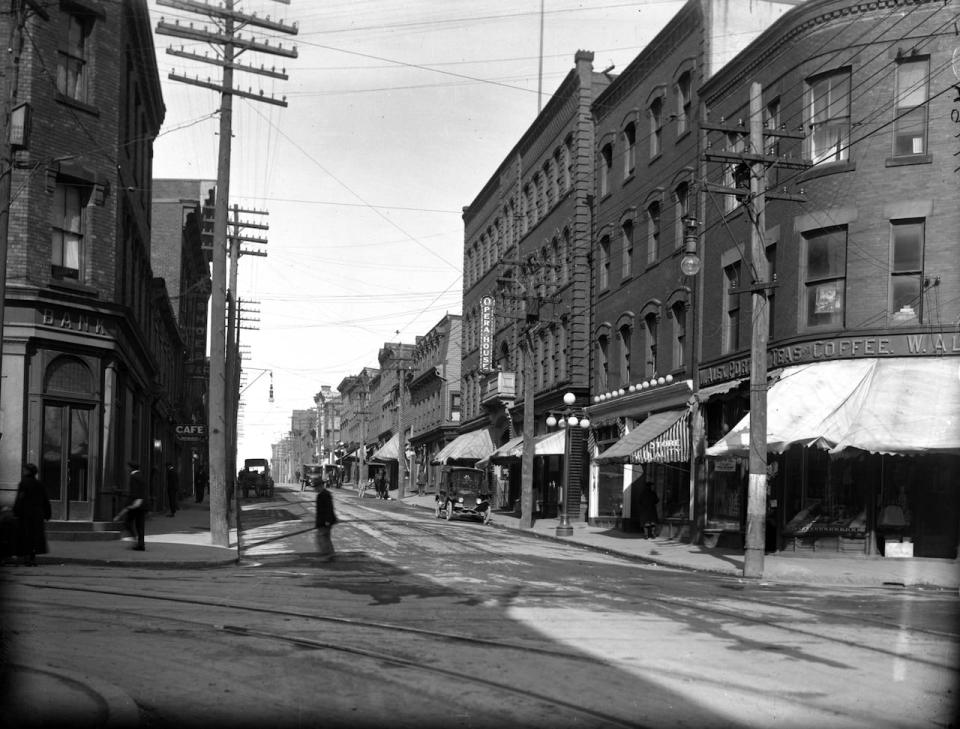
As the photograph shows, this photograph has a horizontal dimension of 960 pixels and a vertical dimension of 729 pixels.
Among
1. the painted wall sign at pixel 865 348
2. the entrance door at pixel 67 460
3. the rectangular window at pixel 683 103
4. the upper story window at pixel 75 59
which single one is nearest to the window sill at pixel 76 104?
the upper story window at pixel 75 59

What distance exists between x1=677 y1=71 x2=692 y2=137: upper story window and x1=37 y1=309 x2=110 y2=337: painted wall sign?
17700 millimetres

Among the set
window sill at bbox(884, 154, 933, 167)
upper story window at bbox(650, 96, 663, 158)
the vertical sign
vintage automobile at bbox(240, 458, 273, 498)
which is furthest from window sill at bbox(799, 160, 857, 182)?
vintage automobile at bbox(240, 458, 273, 498)

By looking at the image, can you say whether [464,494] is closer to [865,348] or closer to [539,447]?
[539,447]

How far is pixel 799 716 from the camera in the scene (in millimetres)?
7578

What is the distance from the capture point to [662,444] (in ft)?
95.3

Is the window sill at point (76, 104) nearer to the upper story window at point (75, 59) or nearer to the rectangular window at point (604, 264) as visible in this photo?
the upper story window at point (75, 59)

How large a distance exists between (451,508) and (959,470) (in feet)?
72.1

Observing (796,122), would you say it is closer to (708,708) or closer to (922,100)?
(922,100)

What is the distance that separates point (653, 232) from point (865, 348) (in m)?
12.1

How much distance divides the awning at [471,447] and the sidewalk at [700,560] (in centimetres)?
2550

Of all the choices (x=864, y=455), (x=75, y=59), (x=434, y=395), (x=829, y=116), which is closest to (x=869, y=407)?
(x=864, y=455)

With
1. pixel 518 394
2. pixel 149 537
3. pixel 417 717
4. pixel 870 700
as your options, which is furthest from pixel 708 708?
pixel 518 394

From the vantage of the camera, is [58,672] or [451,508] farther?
[451,508]

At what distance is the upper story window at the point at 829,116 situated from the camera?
915 inches
